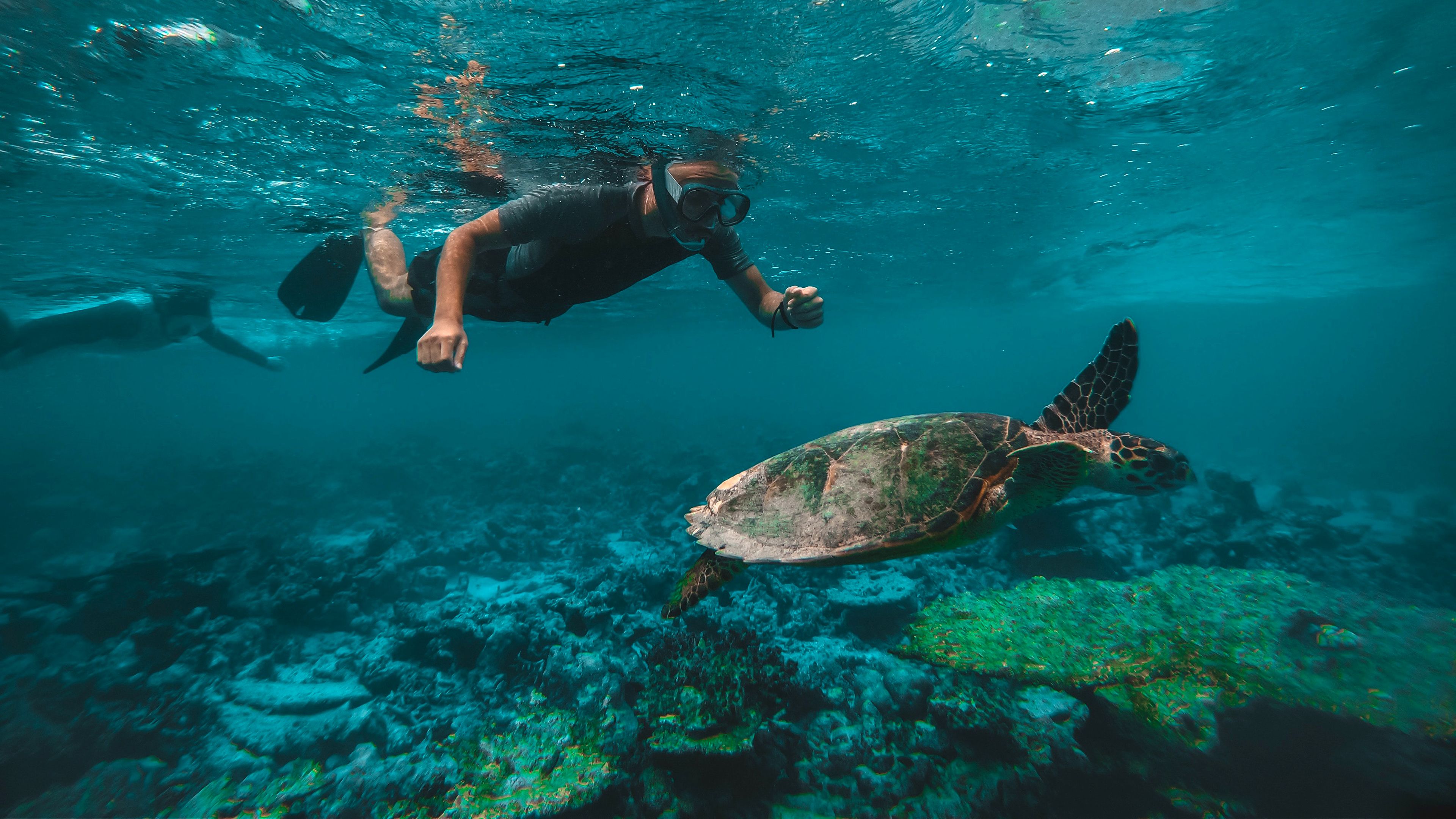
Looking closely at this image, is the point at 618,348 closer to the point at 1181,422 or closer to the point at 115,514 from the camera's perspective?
the point at 115,514

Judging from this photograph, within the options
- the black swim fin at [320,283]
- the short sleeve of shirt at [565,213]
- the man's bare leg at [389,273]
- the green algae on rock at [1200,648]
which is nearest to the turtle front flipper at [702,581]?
the green algae on rock at [1200,648]

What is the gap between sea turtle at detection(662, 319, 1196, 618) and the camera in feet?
10.4

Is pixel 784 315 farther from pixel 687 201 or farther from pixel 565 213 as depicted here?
pixel 565 213

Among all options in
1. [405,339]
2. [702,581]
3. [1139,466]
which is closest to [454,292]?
→ [702,581]

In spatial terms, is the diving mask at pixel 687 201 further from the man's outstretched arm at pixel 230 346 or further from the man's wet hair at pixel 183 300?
the man's wet hair at pixel 183 300

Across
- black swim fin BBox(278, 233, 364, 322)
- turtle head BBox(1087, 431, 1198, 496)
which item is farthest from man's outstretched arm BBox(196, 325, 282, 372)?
turtle head BBox(1087, 431, 1198, 496)

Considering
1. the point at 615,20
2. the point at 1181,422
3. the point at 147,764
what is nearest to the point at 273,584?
the point at 147,764

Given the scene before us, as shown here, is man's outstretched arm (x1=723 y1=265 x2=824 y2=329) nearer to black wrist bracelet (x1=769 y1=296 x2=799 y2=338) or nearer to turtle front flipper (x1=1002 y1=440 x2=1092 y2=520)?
black wrist bracelet (x1=769 y1=296 x2=799 y2=338)

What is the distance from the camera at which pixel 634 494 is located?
15555mm

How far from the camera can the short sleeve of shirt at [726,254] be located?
11.2 ft

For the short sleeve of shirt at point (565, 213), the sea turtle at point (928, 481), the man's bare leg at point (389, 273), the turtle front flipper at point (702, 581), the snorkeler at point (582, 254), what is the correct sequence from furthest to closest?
the man's bare leg at point (389, 273)
the turtle front flipper at point (702, 581)
the sea turtle at point (928, 481)
the short sleeve of shirt at point (565, 213)
the snorkeler at point (582, 254)

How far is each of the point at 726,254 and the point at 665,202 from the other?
74 cm

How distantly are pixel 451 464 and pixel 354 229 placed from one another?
11179 millimetres

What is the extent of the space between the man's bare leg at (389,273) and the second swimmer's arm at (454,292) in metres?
2.07
